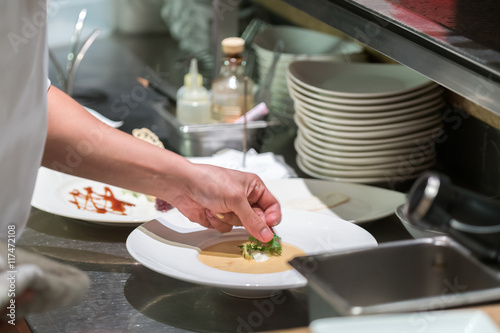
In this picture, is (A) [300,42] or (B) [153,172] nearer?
(B) [153,172]

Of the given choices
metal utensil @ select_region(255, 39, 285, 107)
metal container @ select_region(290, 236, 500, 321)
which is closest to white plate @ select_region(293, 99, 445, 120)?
metal utensil @ select_region(255, 39, 285, 107)

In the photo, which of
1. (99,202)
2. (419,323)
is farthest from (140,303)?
(419,323)

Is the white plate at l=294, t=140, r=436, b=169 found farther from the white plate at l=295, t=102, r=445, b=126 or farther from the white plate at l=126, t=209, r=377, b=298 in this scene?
the white plate at l=126, t=209, r=377, b=298

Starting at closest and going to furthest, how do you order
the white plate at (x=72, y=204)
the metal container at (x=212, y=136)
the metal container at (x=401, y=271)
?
the metal container at (x=401, y=271)
the white plate at (x=72, y=204)
the metal container at (x=212, y=136)

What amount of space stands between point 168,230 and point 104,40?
2042mm

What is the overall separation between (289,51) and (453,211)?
1.60m

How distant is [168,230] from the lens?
1.42 meters

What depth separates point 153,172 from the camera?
1.39m

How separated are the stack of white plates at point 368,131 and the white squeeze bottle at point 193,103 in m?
0.27

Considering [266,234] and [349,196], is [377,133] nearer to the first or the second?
[349,196]

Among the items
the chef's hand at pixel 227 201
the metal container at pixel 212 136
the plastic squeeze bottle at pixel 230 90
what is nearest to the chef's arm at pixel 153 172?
the chef's hand at pixel 227 201

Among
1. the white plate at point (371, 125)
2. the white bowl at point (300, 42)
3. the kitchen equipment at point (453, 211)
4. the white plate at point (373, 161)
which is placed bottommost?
the white plate at point (373, 161)

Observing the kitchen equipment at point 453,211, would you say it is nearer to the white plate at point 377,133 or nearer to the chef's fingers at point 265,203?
the chef's fingers at point 265,203

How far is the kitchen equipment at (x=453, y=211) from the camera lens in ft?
2.54
